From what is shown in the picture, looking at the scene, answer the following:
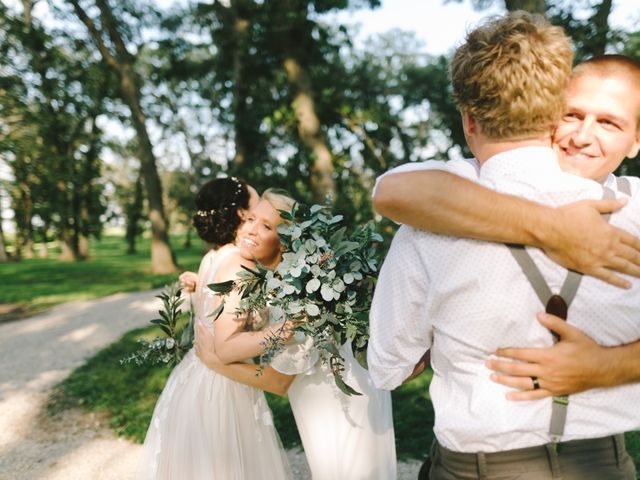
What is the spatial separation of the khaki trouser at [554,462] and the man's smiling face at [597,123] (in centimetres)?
78

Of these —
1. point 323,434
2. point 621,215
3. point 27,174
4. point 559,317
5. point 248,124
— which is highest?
point 248,124

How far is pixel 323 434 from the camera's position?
258 centimetres

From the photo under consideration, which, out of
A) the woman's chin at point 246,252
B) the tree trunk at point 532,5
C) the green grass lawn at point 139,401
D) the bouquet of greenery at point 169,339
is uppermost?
the tree trunk at point 532,5

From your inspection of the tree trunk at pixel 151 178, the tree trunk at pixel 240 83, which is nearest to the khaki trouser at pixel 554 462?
the tree trunk at pixel 240 83

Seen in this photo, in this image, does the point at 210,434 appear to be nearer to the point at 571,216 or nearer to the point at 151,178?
the point at 571,216

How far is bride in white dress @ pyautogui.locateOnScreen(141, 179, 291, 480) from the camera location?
2.92 m

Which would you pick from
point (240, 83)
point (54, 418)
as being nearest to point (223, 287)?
point (54, 418)

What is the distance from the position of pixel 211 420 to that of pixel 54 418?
3870 mm

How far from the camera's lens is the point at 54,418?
580 centimetres

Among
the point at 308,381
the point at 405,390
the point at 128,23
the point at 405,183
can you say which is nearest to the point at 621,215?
the point at 405,183

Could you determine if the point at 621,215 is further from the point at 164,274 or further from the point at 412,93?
the point at 164,274

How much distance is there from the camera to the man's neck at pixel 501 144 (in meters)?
1.35

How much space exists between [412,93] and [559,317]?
576 inches

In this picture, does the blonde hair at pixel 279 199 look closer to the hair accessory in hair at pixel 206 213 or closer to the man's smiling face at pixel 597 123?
the hair accessory in hair at pixel 206 213
